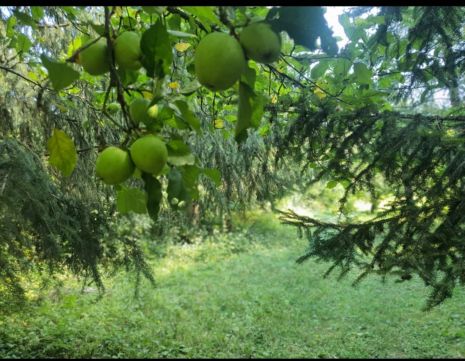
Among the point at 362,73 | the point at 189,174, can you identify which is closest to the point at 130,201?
→ the point at 189,174

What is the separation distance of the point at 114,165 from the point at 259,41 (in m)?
0.24

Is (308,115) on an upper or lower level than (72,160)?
upper

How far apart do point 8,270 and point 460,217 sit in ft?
7.35

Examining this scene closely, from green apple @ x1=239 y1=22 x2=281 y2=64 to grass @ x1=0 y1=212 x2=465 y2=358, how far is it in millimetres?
3876

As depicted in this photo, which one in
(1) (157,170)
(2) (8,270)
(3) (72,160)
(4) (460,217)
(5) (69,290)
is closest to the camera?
(1) (157,170)

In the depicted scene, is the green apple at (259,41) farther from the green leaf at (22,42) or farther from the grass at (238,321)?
the grass at (238,321)

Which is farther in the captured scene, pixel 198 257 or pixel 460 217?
pixel 198 257

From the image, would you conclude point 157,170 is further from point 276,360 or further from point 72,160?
point 276,360

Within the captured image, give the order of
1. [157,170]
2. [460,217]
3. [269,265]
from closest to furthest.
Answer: [157,170]
[460,217]
[269,265]

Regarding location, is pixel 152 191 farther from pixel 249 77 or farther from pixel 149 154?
pixel 249 77

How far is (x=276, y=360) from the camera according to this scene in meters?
4.60

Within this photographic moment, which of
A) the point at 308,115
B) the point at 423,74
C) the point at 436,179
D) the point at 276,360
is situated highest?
the point at 423,74

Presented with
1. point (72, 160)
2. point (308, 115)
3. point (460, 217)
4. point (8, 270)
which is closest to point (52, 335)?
point (8, 270)

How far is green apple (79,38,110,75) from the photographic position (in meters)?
0.63
